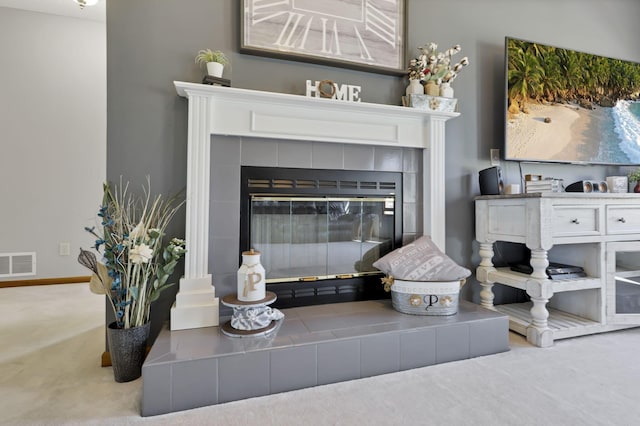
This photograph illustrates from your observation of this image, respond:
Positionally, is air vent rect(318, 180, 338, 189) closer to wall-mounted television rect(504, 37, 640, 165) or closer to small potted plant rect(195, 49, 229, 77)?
small potted plant rect(195, 49, 229, 77)

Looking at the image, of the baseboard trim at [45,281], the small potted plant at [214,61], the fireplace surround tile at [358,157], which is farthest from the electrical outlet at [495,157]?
the baseboard trim at [45,281]

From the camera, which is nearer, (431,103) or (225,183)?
(225,183)

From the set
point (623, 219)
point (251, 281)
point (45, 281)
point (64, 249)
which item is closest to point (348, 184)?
point (251, 281)

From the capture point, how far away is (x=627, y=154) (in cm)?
270

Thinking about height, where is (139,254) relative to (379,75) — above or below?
below

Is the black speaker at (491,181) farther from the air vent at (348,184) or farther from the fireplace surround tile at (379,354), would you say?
the fireplace surround tile at (379,354)

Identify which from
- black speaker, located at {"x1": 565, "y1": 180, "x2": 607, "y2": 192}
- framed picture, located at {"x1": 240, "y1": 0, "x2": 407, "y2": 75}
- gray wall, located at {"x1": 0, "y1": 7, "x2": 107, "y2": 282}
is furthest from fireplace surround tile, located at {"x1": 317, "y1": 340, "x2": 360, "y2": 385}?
gray wall, located at {"x1": 0, "y1": 7, "x2": 107, "y2": 282}

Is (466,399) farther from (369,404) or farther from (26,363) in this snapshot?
(26,363)

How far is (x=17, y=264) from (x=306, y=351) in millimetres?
3544

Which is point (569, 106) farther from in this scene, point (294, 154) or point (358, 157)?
point (294, 154)

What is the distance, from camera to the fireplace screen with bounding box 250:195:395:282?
1.97m

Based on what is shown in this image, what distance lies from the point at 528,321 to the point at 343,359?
1342 millimetres

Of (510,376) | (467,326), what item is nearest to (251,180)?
(467,326)

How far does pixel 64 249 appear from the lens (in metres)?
3.47
